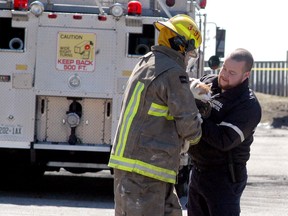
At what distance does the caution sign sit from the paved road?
1814 millimetres

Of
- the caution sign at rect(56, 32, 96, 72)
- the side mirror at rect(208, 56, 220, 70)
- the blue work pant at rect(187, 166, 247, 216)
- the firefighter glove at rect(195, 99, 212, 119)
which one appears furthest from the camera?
the side mirror at rect(208, 56, 220, 70)

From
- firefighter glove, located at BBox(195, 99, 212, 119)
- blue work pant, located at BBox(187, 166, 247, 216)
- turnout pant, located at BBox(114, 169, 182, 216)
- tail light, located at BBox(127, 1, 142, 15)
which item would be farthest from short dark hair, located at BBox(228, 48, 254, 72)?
tail light, located at BBox(127, 1, 142, 15)

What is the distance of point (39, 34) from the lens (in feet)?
42.9

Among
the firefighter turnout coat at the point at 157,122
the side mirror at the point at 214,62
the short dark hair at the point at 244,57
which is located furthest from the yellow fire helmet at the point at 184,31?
the side mirror at the point at 214,62

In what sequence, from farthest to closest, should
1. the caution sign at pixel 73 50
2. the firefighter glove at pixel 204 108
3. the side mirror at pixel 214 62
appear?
the side mirror at pixel 214 62
the caution sign at pixel 73 50
the firefighter glove at pixel 204 108

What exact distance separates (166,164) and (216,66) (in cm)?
727

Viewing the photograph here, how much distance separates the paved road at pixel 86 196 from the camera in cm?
1217

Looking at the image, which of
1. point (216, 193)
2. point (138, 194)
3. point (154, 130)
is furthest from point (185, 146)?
point (216, 193)

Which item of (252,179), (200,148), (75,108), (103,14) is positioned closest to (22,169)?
(75,108)

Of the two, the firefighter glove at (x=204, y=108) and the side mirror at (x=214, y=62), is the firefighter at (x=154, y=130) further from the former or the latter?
the side mirror at (x=214, y=62)

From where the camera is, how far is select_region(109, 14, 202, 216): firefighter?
20.8 ft

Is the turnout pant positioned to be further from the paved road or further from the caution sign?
the caution sign

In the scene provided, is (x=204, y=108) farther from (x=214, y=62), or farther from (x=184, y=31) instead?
(x=214, y=62)

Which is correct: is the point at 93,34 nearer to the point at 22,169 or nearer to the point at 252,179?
the point at 22,169
